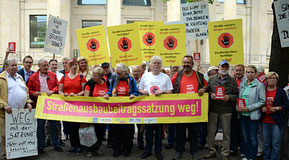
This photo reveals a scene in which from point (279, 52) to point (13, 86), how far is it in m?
6.36

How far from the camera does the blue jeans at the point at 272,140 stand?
552 centimetres

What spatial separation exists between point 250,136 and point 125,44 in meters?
3.92

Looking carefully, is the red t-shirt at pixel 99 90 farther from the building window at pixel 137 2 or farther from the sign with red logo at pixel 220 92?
the building window at pixel 137 2

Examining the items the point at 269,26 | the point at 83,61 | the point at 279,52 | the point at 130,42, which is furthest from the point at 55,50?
the point at 269,26

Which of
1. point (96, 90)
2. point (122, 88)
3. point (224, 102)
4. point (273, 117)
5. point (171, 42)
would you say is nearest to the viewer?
point (273, 117)

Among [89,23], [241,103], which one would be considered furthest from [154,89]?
[89,23]

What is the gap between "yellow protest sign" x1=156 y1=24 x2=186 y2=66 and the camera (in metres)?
7.47

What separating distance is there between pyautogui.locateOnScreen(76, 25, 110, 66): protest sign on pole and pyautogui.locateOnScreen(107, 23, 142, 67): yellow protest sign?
0.74 m

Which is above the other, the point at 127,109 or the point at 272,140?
the point at 127,109

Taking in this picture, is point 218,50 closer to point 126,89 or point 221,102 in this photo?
point 221,102

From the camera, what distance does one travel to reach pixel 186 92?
6098 mm

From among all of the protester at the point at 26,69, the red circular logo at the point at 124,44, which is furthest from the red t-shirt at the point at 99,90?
the protester at the point at 26,69

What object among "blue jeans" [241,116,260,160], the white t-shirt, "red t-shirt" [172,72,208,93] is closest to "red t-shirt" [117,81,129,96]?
the white t-shirt

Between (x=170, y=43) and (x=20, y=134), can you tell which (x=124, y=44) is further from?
(x=20, y=134)
